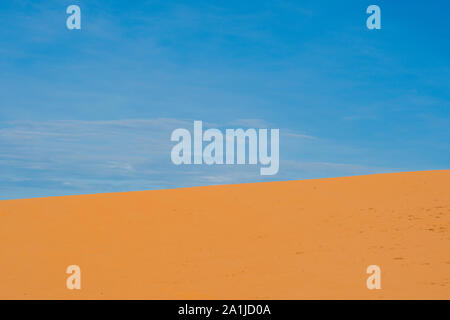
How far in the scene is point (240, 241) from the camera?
18.7 m

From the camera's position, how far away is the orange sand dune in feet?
44.5

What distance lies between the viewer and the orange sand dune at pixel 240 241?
13562mm

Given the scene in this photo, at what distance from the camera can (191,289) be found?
13.3m

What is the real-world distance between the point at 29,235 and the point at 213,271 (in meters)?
10.4

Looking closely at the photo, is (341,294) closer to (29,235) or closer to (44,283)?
(44,283)

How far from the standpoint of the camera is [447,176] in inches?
1061

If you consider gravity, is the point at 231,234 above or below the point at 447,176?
below

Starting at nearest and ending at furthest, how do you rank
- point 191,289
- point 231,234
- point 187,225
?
point 191,289, point 231,234, point 187,225

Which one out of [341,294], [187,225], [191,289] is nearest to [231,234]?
[187,225]
